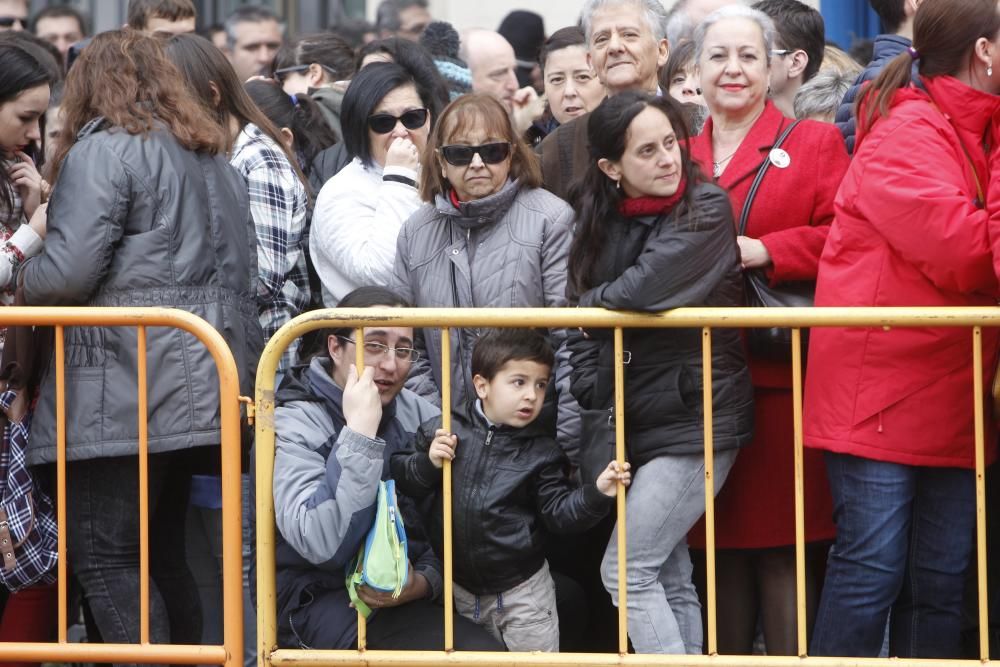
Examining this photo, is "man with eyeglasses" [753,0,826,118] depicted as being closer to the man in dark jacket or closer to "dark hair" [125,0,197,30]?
the man in dark jacket

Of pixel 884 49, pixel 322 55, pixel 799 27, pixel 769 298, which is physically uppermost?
pixel 322 55

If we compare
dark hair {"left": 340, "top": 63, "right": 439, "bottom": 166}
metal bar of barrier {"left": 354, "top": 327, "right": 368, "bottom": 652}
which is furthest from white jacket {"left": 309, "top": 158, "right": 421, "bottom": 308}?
metal bar of barrier {"left": 354, "top": 327, "right": 368, "bottom": 652}

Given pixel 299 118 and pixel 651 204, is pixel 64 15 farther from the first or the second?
pixel 651 204

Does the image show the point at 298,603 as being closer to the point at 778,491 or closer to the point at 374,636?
the point at 374,636

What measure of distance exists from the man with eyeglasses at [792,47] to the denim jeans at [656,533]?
1.65 meters

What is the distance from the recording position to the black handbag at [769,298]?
4.75 meters

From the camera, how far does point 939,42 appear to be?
4422 mm

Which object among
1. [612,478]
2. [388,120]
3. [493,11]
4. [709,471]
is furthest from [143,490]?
[493,11]

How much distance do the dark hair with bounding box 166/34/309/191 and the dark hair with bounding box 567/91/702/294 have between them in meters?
1.32

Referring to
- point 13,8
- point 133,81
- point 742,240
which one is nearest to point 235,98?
point 133,81

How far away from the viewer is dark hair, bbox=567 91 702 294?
4633 mm

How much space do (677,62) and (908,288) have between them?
2052 mm

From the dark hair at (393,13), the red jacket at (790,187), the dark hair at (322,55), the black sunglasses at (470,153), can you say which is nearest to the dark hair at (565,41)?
the dark hair at (322,55)

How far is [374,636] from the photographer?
4703 mm
